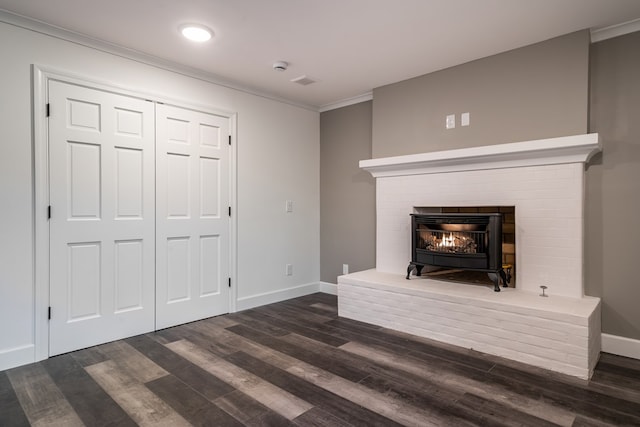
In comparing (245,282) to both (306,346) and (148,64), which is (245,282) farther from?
(148,64)

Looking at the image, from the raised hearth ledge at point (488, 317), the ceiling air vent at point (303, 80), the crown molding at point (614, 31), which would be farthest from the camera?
the ceiling air vent at point (303, 80)

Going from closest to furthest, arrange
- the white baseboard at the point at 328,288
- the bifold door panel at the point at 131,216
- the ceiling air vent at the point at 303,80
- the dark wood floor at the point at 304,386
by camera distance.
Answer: the dark wood floor at the point at 304,386 < the bifold door panel at the point at 131,216 < the ceiling air vent at the point at 303,80 < the white baseboard at the point at 328,288

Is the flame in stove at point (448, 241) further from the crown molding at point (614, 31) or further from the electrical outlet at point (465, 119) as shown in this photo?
the crown molding at point (614, 31)

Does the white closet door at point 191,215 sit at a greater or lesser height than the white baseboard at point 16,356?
greater

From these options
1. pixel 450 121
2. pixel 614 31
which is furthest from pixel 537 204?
pixel 614 31

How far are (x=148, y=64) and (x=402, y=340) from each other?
3.22 metres

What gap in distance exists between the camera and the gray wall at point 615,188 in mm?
2633

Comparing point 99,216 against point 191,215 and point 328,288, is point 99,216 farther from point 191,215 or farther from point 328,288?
point 328,288

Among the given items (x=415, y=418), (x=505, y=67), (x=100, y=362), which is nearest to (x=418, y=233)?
(x=505, y=67)

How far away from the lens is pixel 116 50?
2.96 meters

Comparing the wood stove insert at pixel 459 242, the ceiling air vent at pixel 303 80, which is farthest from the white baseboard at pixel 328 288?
the ceiling air vent at pixel 303 80

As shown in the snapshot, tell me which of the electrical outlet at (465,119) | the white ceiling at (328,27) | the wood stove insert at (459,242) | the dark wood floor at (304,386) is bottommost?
the dark wood floor at (304,386)

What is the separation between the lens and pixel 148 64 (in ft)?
10.4

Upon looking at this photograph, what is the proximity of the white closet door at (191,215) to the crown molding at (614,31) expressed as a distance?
3.25m
